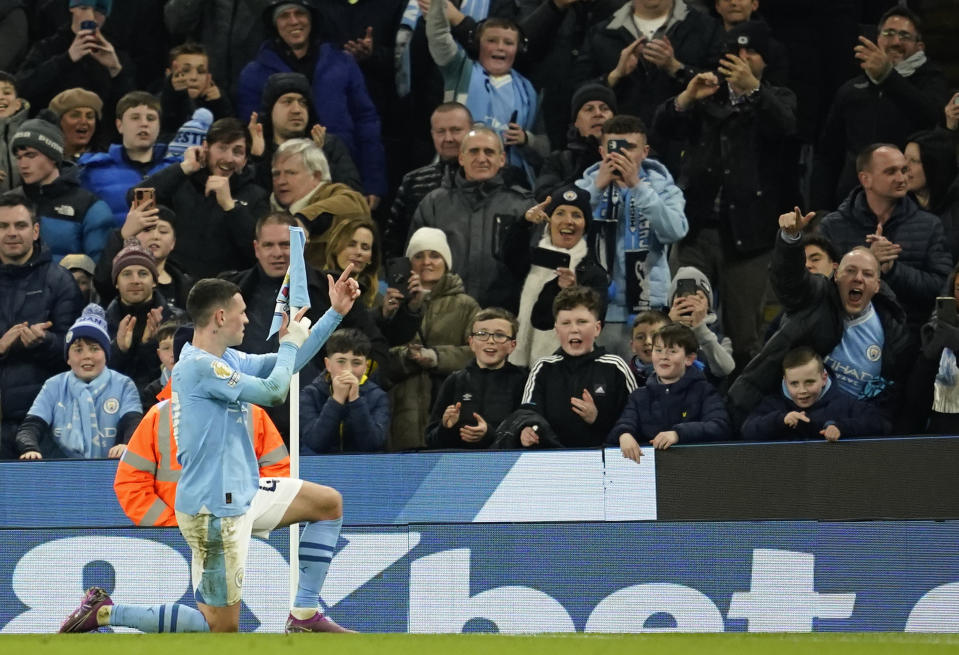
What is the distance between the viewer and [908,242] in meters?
10.7

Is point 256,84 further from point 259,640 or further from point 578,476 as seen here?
point 259,640

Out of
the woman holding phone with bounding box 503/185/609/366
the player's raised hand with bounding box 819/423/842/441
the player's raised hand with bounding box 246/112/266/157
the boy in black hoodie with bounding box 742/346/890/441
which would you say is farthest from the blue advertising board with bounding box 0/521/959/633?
the player's raised hand with bounding box 246/112/266/157

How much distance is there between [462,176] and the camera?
11.8 metres

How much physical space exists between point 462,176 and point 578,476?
9.89 ft

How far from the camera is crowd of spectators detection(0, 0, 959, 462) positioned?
10.0 meters

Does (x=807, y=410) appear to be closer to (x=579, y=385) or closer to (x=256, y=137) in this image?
(x=579, y=385)

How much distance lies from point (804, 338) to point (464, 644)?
3.72m

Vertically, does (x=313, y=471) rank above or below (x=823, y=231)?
below

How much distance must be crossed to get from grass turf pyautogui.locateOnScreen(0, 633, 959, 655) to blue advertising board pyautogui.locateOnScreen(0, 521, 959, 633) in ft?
1.82

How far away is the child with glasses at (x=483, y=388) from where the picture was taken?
10211 mm

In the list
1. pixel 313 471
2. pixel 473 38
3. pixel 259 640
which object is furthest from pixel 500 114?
pixel 259 640

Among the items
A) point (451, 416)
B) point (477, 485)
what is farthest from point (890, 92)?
point (477, 485)

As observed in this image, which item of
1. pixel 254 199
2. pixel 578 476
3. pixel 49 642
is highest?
pixel 254 199

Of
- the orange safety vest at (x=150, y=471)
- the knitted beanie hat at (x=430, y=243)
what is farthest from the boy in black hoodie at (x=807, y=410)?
the orange safety vest at (x=150, y=471)
